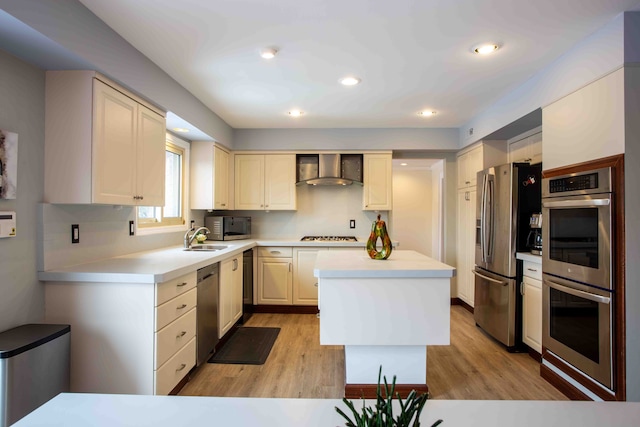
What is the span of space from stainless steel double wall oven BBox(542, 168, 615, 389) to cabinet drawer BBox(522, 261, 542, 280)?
251 mm

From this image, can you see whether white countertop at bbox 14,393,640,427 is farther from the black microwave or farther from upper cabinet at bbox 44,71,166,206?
the black microwave

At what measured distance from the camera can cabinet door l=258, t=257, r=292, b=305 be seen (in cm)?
431

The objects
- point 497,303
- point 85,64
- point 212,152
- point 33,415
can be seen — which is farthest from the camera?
point 212,152

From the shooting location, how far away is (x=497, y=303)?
3.26m

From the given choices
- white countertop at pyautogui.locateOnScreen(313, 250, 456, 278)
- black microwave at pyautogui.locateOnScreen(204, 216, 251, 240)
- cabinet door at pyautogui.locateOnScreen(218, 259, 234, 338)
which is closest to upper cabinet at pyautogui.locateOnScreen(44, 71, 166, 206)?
cabinet door at pyautogui.locateOnScreen(218, 259, 234, 338)

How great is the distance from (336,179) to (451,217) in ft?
5.40

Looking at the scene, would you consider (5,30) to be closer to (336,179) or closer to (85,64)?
(85,64)

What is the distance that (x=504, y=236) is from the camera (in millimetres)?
3158

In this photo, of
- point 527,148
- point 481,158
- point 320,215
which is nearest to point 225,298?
point 320,215

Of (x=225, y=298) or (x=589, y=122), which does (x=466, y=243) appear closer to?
(x=589, y=122)

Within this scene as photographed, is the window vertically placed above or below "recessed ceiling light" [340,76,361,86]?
below

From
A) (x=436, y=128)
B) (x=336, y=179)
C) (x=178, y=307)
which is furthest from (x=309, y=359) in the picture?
(x=436, y=128)

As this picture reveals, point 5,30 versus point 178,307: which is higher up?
point 5,30

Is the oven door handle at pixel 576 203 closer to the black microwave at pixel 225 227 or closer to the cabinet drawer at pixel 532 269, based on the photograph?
the cabinet drawer at pixel 532 269
